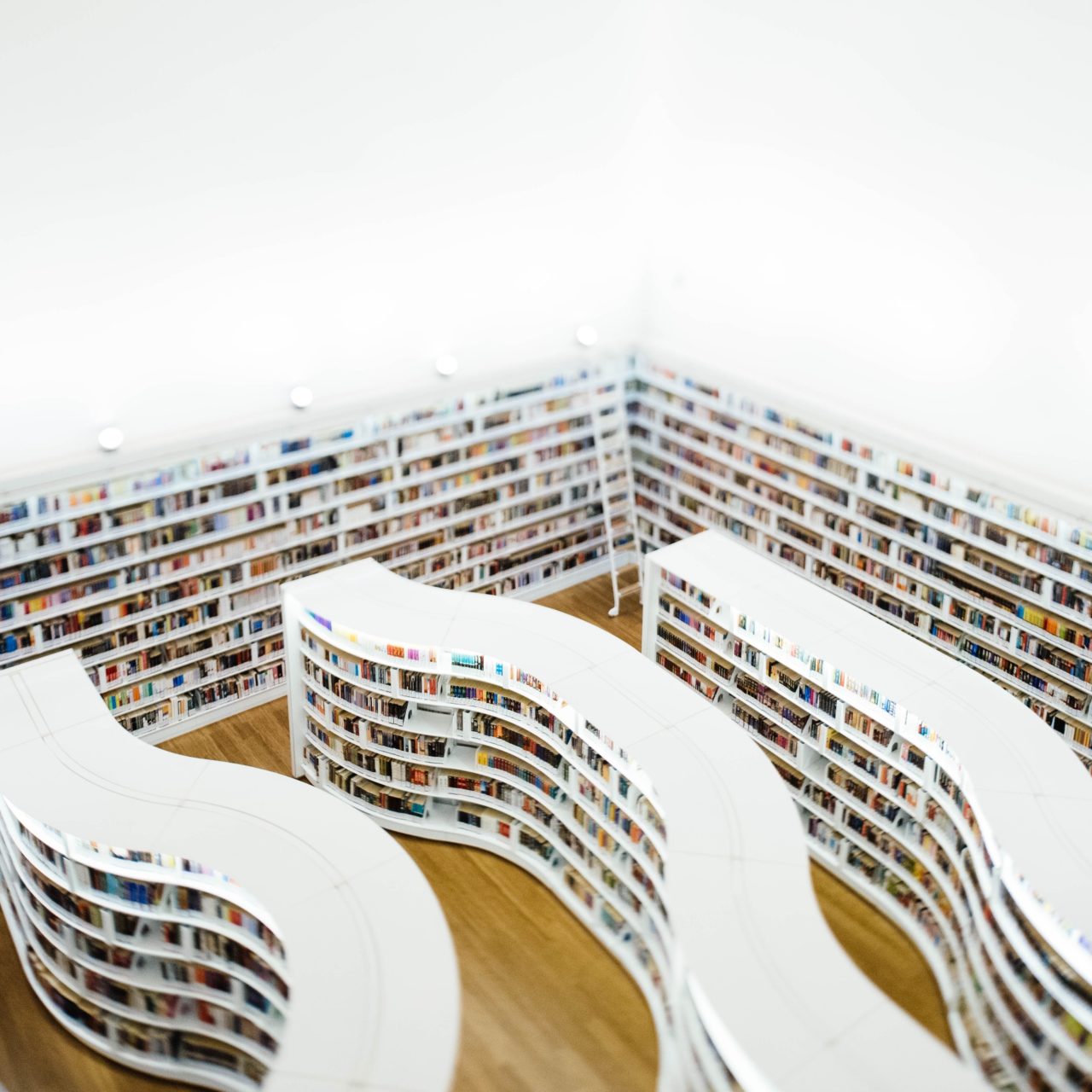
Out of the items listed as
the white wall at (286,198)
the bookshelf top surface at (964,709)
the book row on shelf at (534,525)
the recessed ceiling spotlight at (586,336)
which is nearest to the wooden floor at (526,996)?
the bookshelf top surface at (964,709)

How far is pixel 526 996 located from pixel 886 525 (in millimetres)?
4277

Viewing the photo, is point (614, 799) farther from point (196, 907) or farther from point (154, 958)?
point (154, 958)

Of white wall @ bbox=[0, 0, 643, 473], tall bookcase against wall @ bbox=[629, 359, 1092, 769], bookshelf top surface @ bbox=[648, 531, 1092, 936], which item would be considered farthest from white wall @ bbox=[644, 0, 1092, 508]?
bookshelf top surface @ bbox=[648, 531, 1092, 936]

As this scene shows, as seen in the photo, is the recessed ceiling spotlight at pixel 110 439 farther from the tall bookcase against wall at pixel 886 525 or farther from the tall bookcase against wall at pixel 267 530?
the tall bookcase against wall at pixel 886 525

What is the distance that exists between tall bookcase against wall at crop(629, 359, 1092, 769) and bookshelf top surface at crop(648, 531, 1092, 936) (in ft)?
4.06

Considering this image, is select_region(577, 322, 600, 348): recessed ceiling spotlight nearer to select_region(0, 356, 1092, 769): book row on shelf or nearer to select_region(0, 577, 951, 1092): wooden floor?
select_region(0, 356, 1092, 769): book row on shelf

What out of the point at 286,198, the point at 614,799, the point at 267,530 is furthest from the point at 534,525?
the point at 614,799

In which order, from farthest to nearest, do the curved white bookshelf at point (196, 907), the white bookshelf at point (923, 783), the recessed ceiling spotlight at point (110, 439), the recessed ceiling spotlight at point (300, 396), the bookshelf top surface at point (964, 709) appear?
the recessed ceiling spotlight at point (300, 396)
the recessed ceiling spotlight at point (110, 439)
the bookshelf top surface at point (964, 709)
the white bookshelf at point (923, 783)
the curved white bookshelf at point (196, 907)

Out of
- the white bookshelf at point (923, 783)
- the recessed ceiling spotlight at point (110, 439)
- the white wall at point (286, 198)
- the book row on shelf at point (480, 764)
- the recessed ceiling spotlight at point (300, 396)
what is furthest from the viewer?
Result: the recessed ceiling spotlight at point (300, 396)

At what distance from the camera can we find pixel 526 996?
638 centimetres

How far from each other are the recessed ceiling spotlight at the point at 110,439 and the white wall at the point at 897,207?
4.69m

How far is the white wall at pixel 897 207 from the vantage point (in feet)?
23.7

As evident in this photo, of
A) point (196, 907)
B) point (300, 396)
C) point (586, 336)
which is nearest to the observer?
point (196, 907)

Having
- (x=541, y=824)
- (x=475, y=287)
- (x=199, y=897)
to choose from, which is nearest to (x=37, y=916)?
(x=199, y=897)
